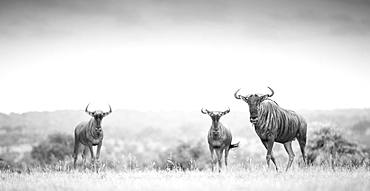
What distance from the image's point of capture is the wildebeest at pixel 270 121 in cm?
1476

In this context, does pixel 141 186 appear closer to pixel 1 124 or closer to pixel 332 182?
pixel 332 182

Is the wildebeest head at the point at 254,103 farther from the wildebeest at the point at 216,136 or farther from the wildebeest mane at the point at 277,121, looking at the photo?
the wildebeest at the point at 216,136

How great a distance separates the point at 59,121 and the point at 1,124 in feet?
35.3

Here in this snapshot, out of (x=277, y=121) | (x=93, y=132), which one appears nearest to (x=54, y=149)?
(x=93, y=132)

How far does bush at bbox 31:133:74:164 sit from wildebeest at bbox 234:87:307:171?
1104 inches

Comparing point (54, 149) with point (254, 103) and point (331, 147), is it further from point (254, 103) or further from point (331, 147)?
point (254, 103)

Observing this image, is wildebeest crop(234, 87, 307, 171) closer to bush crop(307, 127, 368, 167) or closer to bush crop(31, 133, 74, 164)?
bush crop(307, 127, 368, 167)

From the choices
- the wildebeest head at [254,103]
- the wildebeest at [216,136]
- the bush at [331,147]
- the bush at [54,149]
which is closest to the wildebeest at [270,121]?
the wildebeest head at [254,103]

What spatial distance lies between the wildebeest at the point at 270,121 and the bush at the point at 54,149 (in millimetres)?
28035

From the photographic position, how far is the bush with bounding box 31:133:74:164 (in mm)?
41719

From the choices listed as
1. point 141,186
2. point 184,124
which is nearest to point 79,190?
point 141,186

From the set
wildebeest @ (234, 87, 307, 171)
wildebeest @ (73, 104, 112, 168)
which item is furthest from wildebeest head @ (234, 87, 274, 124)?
wildebeest @ (73, 104, 112, 168)

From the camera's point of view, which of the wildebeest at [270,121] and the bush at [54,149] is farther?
the bush at [54,149]

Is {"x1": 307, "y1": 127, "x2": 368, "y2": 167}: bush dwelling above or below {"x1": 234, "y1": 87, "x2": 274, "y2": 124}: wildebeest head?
below
